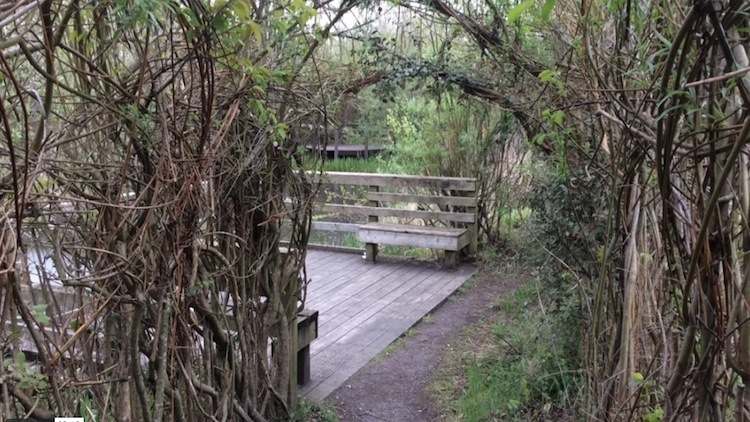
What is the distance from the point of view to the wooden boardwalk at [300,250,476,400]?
4.29m

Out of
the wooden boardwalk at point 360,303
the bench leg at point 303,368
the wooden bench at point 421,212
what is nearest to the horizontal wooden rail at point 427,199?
the wooden bench at point 421,212

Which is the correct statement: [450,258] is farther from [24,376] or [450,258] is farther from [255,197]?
[24,376]

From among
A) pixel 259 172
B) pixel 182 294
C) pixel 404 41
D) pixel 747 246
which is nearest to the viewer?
pixel 747 246

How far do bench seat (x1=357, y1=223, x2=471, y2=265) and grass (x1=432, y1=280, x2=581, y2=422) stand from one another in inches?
79.7

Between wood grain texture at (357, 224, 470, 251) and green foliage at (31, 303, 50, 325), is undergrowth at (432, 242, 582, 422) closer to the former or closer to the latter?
wood grain texture at (357, 224, 470, 251)

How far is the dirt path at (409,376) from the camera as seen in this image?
11.9 ft

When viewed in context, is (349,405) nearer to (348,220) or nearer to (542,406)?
(542,406)

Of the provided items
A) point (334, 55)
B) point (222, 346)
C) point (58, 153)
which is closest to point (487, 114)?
point (334, 55)

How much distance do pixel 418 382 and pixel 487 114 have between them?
3.98m

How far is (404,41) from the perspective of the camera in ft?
18.0

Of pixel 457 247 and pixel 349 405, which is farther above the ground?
pixel 457 247

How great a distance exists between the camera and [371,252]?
7215 millimetres

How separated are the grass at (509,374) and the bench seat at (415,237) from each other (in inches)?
79.7

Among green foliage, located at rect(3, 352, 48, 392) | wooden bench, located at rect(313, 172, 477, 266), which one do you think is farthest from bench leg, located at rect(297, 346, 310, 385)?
wooden bench, located at rect(313, 172, 477, 266)
